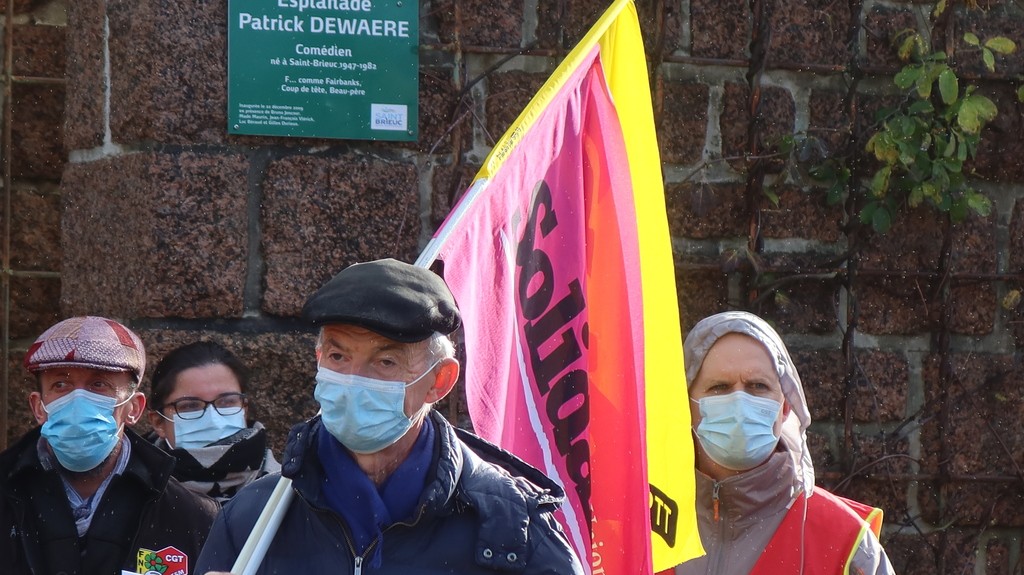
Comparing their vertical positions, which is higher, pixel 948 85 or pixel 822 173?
pixel 948 85

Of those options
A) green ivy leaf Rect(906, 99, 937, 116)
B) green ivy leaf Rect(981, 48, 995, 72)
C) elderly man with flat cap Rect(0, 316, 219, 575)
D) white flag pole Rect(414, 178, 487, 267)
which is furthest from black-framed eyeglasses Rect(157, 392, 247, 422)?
green ivy leaf Rect(981, 48, 995, 72)

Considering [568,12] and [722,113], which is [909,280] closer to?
[722,113]

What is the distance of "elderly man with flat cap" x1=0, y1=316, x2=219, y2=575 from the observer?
352cm

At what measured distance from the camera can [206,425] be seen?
4039 mm

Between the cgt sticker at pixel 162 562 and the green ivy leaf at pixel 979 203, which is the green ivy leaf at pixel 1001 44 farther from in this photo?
the cgt sticker at pixel 162 562

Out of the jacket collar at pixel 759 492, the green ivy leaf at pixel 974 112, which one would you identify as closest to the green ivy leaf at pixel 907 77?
the green ivy leaf at pixel 974 112

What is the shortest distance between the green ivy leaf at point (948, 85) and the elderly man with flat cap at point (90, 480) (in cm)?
285

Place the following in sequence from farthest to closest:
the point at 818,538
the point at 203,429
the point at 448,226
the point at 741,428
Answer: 1. the point at 203,429
2. the point at 741,428
3. the point at 818,538
4. the point at 448,226

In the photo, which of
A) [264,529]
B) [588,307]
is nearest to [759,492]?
[588,307]

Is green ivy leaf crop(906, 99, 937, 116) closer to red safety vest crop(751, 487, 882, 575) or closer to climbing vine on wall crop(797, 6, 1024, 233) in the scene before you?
climbing vine on wall crop(797, 6, 1024, 233)

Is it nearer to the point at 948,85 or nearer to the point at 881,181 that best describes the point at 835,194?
the point at 881,181

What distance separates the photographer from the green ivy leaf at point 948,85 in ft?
16.0

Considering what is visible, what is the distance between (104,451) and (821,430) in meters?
2.49

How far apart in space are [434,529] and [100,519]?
4.24 ft
